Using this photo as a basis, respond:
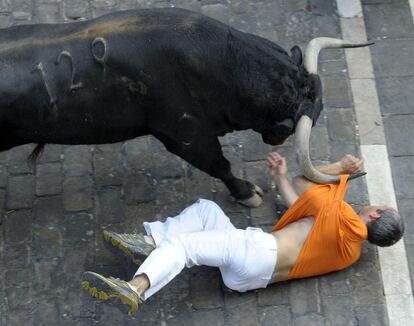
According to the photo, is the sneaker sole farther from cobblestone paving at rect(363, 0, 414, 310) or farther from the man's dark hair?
cobblestone paving at rect(363, 0, 414, 310)

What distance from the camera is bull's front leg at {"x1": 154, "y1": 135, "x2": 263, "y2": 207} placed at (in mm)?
5645

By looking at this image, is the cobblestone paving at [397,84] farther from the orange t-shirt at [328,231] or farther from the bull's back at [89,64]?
the bull's back at [89,64]

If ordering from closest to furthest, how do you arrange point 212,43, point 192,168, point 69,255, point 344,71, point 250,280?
1. point 212,43
2. point 250,280
3. point 69,255
4. point 192,168
5. point 344,71

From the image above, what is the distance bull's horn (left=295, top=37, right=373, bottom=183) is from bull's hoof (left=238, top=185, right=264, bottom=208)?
772mm

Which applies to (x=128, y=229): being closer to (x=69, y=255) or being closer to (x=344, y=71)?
(x=69, y=255)

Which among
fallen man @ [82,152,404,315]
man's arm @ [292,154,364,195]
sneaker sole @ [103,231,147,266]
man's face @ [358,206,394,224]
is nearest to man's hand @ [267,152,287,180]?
man's arm @ [292,154,364,195]

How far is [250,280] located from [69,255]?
4.53 feet

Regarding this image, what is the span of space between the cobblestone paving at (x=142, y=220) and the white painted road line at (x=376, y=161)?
2.8 inches

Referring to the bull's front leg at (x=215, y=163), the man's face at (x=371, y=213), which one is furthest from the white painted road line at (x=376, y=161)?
the bull's front leg at (x=215, y=163)

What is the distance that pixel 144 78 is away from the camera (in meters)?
5.22

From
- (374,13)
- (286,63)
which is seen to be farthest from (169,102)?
(374,13)

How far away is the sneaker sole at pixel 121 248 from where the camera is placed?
5.62 meters

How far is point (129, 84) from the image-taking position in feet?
17.2

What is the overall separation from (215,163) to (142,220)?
2.57 feet
